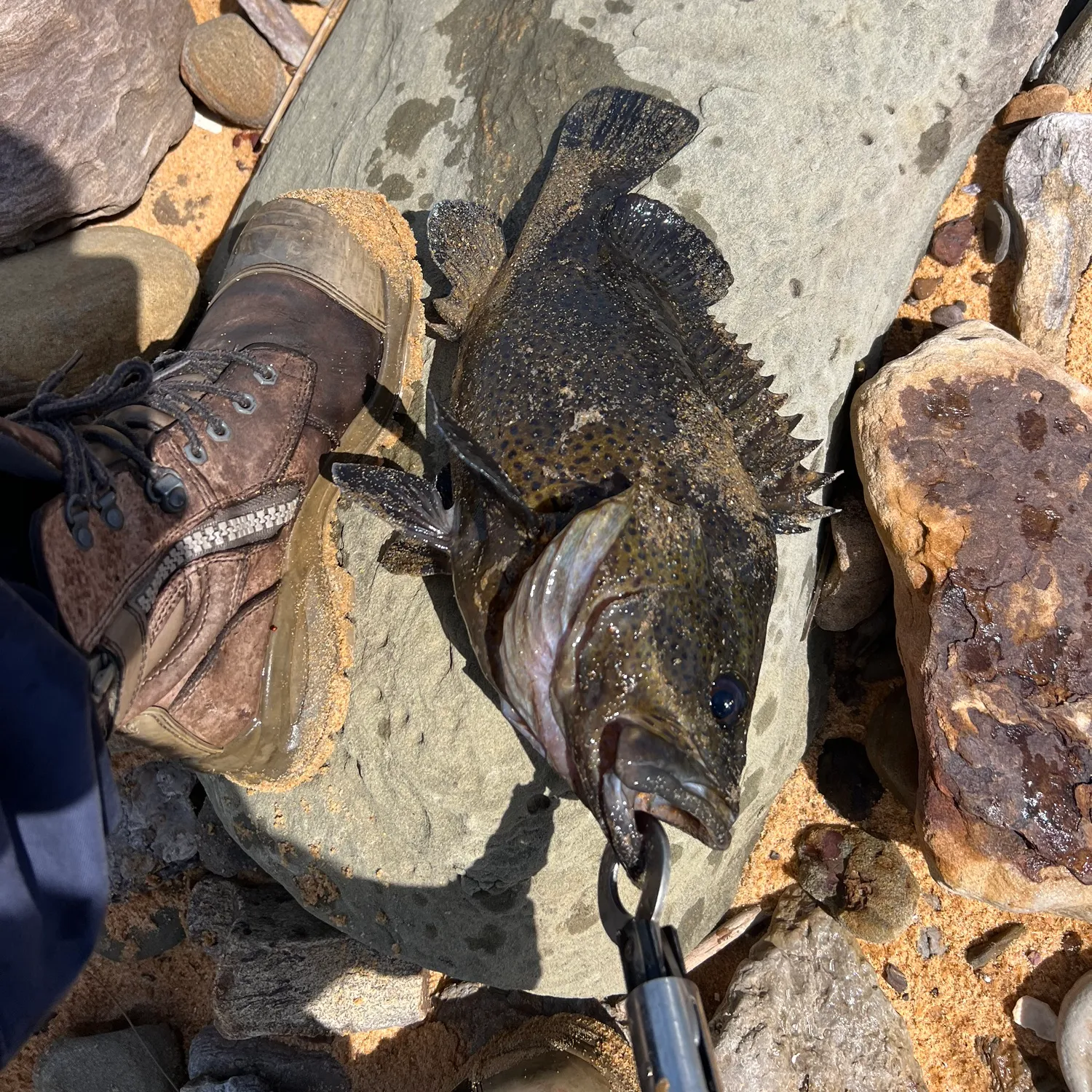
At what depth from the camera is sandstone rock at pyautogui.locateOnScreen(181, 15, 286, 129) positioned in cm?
449

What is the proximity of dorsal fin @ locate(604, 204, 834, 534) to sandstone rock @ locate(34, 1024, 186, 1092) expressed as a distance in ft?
14.1

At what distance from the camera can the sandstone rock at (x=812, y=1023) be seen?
3549mm

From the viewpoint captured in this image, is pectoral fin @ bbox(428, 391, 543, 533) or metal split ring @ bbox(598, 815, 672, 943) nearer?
metal split ring @ bbox(598, 815, 672, 943)

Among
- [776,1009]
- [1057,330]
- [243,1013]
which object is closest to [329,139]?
[1057,330]

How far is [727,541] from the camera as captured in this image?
2.52m

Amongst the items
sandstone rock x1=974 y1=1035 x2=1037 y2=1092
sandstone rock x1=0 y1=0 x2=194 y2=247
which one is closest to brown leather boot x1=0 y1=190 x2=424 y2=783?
sandstone rock x1=0 y1=0 x2=194 y2=247

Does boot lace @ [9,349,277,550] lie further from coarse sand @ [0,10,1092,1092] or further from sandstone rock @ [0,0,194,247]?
coarse sand @ [0,10,1092,1092]

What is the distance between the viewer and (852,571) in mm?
3535

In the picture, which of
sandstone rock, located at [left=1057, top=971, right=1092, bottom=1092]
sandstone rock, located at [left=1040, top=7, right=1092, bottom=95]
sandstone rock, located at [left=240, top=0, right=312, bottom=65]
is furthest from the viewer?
sandstone rock, located at [left=240, top=0, right=312, bottom=65]

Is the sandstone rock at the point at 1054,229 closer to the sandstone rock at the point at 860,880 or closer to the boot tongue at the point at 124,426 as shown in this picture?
the sandstone rock at the point at 860,880

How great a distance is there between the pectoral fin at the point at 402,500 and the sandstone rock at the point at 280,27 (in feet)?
11.6

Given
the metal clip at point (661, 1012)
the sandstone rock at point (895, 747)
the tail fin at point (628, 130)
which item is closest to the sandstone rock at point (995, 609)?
the sandstone rock at point (895, 747)

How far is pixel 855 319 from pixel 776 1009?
3.24 metres

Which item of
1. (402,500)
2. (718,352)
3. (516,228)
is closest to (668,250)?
(718,352)
